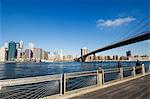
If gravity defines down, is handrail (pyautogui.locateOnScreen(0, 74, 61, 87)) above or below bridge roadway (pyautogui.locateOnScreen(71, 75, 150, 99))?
above

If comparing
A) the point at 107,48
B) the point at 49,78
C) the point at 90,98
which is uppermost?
the point at 107,48

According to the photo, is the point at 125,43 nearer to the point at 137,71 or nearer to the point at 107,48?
the point at 107,48

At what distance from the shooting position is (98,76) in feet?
35.7

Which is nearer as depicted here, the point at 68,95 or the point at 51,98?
the point at 51,98

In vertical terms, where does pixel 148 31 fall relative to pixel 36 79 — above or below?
above

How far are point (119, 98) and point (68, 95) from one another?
2084 mm

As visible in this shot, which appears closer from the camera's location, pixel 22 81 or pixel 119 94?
pixel 22 81

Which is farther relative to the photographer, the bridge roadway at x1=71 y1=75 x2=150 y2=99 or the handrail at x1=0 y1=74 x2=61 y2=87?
the bridge roadway at x1=71 y1=75 x2=150 y2=99

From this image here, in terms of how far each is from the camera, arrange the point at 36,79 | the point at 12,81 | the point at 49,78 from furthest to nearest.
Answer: the point at 49,78 → the point at 36,79 → the point at 12,81

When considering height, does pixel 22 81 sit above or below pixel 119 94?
above

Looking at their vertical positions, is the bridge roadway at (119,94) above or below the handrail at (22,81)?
below

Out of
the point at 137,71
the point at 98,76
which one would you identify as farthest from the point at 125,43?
the point at 98,76

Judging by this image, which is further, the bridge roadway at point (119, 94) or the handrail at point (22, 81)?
the bridge roadway at point (119, 94)

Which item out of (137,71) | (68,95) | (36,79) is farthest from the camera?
(137,71)
